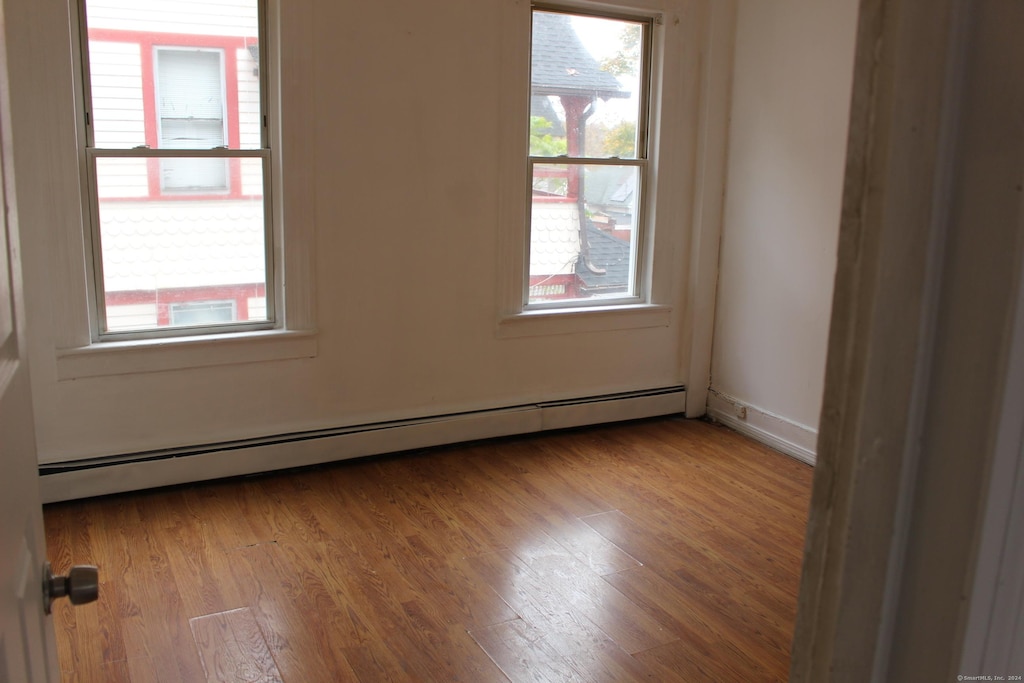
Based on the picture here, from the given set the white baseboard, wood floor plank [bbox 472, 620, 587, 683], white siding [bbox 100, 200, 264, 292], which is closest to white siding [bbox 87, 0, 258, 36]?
white siding [bbox 100, 200, 264, 292]

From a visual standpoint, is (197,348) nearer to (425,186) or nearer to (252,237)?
(252,237)

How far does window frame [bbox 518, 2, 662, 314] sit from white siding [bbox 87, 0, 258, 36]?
50.5 inches

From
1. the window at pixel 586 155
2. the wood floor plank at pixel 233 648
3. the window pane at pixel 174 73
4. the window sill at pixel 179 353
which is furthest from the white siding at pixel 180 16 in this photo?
the wood floor plank at pixel 233 648

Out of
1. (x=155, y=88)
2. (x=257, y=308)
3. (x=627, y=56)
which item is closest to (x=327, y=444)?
(x=257, y=308)

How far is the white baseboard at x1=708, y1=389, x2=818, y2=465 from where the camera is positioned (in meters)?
4.12

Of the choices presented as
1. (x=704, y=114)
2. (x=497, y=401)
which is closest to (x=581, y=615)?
(x=497, y=401)

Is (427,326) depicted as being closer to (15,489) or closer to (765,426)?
(765,426)

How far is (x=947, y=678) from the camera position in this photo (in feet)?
1.86

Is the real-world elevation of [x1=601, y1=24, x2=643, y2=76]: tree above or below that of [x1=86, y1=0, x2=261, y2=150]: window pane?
above

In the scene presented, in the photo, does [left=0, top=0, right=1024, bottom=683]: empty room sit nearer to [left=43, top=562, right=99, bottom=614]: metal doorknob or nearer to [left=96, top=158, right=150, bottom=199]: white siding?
[left=96, top=158, right=150, bottom=199]: white siding

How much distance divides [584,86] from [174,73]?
6.25 ft

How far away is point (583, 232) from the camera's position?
4.41 metres

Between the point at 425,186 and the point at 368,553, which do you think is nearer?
the point at 368,553

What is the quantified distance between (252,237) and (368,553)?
57.1 inches
